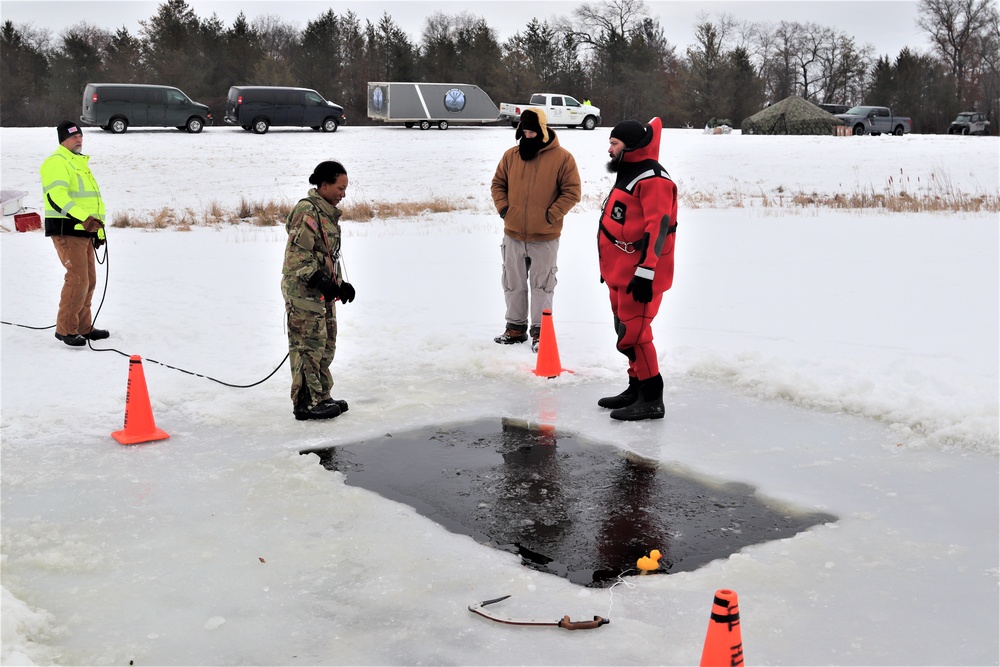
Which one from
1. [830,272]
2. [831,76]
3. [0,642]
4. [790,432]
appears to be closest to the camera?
[0,642]

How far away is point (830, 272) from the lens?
38.7ft

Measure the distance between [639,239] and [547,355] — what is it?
5.41ft

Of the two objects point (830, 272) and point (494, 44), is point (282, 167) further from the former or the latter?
point (494, 44)

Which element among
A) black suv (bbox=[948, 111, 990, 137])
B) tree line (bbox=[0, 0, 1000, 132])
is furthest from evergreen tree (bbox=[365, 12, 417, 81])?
black suv (bbox=[948, 111, 990, 137])

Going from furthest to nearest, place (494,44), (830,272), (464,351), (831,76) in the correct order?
(831,76), (494,44), (830,272), (464,351)

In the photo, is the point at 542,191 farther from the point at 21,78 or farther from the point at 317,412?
the point at 21,78

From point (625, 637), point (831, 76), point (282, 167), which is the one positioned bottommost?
point (625, 637)

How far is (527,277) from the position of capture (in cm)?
873

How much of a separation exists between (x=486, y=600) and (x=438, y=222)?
52.2ft

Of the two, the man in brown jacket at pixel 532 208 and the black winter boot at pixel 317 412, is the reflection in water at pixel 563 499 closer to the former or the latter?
the black winter boot at pixel 317 412

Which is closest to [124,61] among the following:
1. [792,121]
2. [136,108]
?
[136,108]

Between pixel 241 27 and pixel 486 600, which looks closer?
pixel 486 600

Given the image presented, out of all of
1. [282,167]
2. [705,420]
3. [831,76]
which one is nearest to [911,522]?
[705,420]

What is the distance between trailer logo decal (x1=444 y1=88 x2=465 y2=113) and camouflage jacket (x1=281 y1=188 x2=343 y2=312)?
36.2 m
